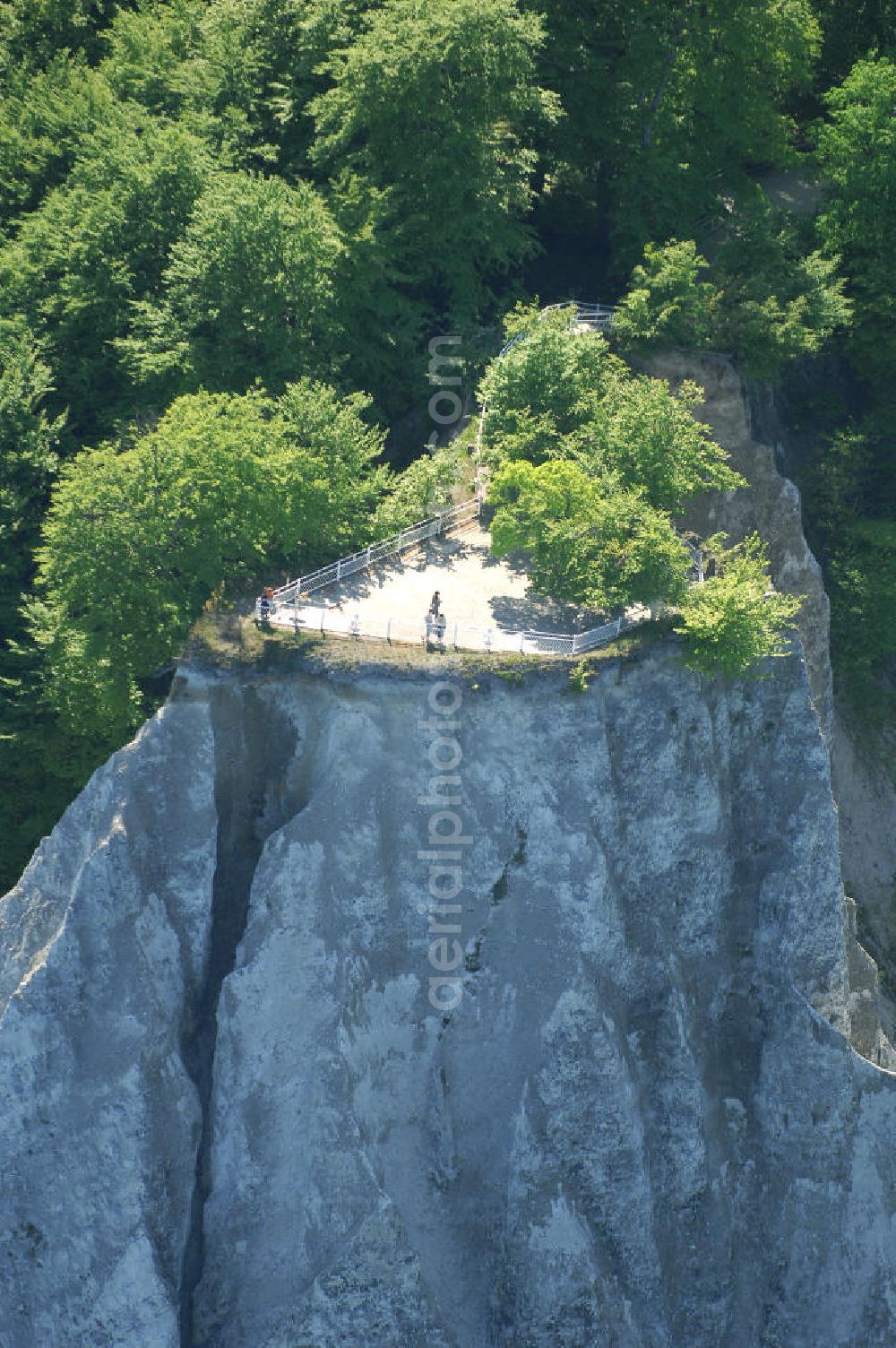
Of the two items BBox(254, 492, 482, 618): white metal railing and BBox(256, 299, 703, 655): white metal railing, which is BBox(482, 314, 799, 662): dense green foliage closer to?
BBox(256, 299, 703, 655): white metal railing

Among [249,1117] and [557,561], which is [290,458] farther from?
[249,1117]

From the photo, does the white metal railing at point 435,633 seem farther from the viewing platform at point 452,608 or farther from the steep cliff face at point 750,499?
the steep cliff face at point 750,499

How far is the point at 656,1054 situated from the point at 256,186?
33398 millimetres

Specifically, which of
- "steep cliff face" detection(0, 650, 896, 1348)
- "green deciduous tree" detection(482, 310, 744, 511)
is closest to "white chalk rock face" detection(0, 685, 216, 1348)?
"steep cliff face" detection(0, 650, 896, 1348)

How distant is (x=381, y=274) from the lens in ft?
211

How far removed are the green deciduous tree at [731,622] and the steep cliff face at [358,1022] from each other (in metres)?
1.37

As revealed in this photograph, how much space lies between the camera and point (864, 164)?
67875 millimetres

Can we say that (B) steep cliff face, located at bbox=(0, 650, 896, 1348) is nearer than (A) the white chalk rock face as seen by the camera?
No

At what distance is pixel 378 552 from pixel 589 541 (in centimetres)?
703

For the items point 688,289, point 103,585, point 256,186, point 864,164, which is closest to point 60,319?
point 256,186

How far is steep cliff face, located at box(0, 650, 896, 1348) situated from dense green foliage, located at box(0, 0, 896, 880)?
5386 mm

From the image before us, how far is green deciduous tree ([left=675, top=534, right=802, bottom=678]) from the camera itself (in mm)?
54312

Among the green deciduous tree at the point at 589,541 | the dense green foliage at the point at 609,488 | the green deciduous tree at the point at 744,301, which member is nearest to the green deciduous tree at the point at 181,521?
the dense green foliage at the point at 609,488

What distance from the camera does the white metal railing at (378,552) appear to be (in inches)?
2178
